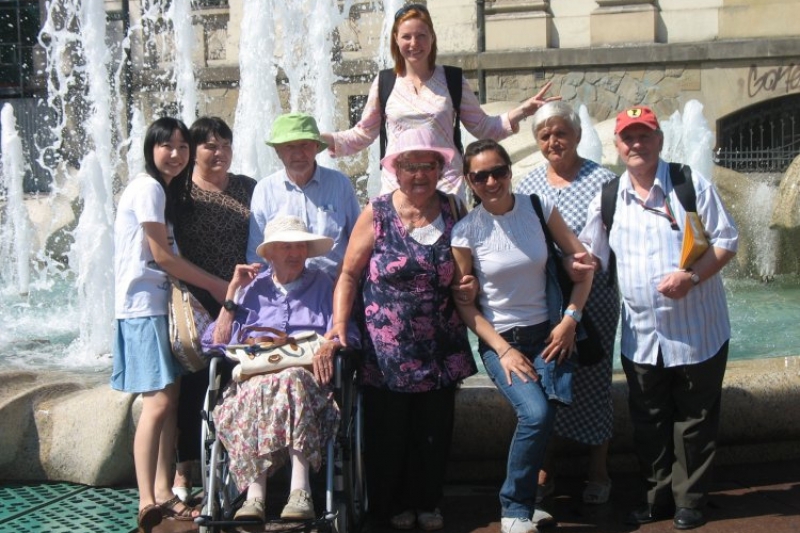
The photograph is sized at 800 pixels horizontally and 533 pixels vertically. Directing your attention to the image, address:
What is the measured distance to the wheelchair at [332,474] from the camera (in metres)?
3.72

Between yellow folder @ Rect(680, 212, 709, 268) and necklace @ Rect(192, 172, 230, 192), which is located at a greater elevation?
necklace @ Rect(192, 172, 230, 192)

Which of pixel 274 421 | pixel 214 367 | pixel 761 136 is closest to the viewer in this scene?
pixel 274 421

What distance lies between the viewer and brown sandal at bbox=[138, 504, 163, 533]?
4.04 meters

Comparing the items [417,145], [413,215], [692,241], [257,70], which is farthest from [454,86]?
[257,70]

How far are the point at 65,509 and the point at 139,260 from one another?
1173mm

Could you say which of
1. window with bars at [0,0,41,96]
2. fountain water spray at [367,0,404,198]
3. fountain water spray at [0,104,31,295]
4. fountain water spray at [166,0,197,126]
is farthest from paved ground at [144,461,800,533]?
window with bars at [0,0,41,96]

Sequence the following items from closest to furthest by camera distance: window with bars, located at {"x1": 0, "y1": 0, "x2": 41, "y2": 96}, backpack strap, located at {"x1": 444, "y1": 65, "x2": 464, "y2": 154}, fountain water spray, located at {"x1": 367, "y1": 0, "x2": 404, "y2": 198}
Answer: backpack strap, located at {"x1": 444, "y1": 65, "x2": 464, "y2": 154}
fountain water spray, located at {"x1": 367, "y1": 0, "x2": 404, "y2": 198}
window with bars, located at {"x1": 0, "y1": 0, "x2": 41, "y2": 96}

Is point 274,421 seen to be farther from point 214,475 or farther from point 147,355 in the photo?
point 147,355

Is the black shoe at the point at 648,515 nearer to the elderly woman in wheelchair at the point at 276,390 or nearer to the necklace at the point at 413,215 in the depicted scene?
the elderly woman in wheelchair at the point at 276,390

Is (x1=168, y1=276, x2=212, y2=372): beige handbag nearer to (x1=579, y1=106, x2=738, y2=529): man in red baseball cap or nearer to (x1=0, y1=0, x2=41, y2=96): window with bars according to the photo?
(x1=579, y1=106, x2=738, y2=529): man in red baseball cap

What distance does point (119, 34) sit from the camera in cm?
1927

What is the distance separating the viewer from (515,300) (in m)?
4.11

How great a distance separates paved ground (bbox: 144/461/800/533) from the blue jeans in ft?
0.78

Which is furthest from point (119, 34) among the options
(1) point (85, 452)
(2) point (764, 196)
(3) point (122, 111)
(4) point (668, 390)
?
(4) point (668, 390)
